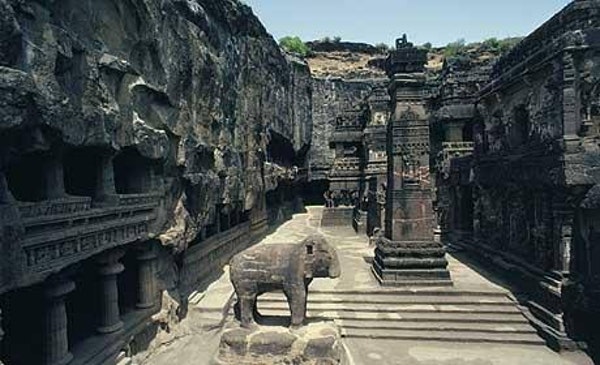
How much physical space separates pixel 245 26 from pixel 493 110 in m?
11.9

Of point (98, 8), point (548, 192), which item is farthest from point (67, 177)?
point (548, 192)

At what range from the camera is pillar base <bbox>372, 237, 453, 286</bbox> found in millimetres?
11742

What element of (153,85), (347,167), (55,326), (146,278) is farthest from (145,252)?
(347,167)

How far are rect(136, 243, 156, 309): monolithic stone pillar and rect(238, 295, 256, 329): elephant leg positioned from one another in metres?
2.97

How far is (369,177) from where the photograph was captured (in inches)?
917

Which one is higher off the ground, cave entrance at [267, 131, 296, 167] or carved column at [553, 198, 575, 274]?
cave entrance at [267, 131, 296, 167]

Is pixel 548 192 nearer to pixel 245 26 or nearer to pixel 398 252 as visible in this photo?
pixel 398 252

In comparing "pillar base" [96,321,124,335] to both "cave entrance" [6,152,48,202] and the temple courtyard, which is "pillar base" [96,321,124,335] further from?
"cave entrance" [6,152,48,202]

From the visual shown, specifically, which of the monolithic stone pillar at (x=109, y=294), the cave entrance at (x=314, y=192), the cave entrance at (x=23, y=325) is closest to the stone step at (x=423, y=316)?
the monolithic stone pillar at (x=109, y=294)

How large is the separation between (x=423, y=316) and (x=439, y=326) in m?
0.51

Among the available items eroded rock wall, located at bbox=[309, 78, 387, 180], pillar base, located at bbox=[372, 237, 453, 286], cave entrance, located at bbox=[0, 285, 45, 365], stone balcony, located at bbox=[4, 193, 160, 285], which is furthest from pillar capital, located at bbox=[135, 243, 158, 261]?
eroded rock wall, located at bbox=[309, 78, 387, 180]

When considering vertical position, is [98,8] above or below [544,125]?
above

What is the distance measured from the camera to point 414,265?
39.2 ft

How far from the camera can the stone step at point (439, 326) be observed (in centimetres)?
969
